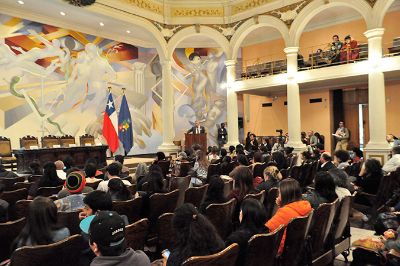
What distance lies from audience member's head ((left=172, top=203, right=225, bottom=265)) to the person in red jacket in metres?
0.97

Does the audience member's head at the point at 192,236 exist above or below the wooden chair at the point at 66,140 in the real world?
below

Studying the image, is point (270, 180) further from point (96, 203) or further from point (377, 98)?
point (377, 98)

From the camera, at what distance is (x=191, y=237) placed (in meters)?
1.93

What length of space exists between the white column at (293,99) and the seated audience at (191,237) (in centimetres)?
1042

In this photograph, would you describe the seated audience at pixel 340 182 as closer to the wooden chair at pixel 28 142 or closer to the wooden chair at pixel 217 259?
the wooden chair at pixel 217 259

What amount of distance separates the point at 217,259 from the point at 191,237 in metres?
0.21

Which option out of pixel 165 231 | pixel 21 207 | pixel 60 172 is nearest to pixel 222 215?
pixel 165 231

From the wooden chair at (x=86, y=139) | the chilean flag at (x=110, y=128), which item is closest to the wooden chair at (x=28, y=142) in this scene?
the wooden chair at (x=86, y=139)

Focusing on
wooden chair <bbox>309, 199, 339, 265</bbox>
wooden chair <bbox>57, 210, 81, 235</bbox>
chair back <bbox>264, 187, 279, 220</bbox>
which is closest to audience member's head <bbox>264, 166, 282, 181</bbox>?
chair back <bbox>264, 187, 279, 220</bbox>

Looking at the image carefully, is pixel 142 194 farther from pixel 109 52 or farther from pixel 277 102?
pixel 277 102

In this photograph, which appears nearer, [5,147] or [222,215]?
[222,215]

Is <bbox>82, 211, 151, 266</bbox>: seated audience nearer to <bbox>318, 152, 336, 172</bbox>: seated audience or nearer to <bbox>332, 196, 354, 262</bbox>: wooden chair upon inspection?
<bbox>332, 196, 354, 262</bbox>: wooden chair

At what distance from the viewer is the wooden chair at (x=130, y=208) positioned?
3.38 meters

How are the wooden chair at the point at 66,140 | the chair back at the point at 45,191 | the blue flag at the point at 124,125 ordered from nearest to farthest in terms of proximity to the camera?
the chair back at the point at 45,191, the blue flag at the point at 124,125, the wooden chair at the point at 66,140
